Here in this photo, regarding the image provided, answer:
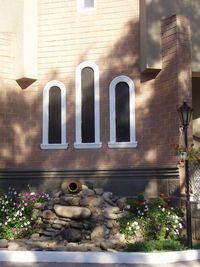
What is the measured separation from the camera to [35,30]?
1333 centimetres

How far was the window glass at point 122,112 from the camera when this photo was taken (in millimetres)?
12695

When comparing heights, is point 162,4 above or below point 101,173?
above

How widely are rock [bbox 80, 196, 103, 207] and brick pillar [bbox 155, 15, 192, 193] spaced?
251 cm

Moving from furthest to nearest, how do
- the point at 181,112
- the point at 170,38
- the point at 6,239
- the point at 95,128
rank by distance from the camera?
the point at 95,128 < the point at 170,38 < the point at 6,239 < the point at 181,112

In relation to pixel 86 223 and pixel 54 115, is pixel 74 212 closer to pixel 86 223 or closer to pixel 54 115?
pixel 86 223

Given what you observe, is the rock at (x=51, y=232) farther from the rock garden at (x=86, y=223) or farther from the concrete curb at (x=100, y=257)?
the concrete curb at (x=100, y=257)

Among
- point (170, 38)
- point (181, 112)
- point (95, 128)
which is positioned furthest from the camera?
point (95, 128)

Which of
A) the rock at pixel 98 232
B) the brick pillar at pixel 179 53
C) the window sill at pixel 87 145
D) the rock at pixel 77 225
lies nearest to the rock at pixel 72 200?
the rock at pixel 77 225

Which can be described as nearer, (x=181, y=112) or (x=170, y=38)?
(x=181, y=112)

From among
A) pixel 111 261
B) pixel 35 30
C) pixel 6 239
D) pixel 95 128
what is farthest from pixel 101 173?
pixel 35 30

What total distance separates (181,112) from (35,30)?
6389 mm

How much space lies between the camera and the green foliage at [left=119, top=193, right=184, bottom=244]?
401 inches

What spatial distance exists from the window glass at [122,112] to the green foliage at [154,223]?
2.78m

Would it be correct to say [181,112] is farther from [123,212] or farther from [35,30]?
[35,30]
